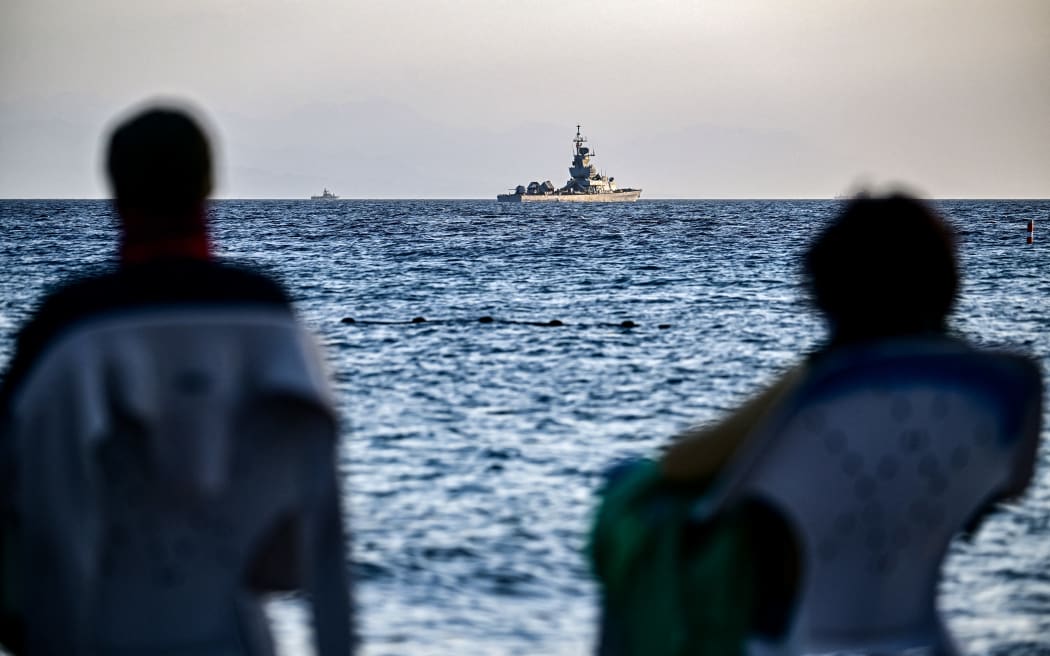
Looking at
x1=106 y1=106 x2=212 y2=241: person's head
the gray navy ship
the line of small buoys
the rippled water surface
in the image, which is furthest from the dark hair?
the gray navy ship

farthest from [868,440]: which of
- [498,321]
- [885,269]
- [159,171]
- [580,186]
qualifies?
[580,186]

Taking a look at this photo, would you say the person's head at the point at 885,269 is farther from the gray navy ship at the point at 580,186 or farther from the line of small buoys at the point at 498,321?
the gray navy ship at the point at 580,186

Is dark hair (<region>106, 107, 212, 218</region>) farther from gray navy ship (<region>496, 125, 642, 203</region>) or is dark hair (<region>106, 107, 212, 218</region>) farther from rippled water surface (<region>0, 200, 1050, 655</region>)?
gray navy ship (<region>496, 125, 642, 203</region>)

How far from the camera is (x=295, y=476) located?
7.98 ft

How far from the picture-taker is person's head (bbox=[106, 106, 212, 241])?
2.32 m

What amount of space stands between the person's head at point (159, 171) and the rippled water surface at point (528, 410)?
3302 mm

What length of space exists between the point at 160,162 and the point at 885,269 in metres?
1.34

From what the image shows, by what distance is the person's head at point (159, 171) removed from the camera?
232 centimetres

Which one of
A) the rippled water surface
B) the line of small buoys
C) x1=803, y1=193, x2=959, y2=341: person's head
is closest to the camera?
x1=803, y1=193, x2=959, y2=341: person's head

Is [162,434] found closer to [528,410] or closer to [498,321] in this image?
[528,410]

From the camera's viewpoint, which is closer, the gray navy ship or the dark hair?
the dark hair

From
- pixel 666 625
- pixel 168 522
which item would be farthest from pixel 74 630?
pixel 666 625

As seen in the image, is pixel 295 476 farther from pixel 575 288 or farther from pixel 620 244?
pixel 620 244

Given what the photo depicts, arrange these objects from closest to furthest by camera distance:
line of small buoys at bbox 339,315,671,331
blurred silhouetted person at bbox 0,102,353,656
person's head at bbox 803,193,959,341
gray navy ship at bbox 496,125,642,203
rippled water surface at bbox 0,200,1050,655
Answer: blurred silhouetted person at bbox 0,102,353,656 → person's head at bbox 803,193,959,341 → rippled water surface at bbox 0,200,1050,655 → line of small buoys at bbox 339,315,671,331 → gray navy ship at bbox 496,125,642,203
